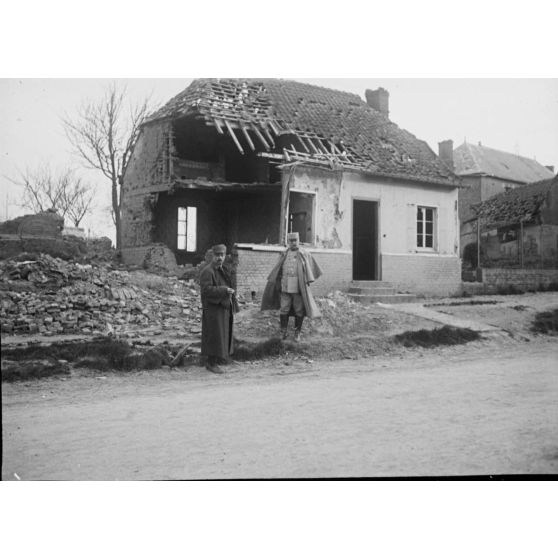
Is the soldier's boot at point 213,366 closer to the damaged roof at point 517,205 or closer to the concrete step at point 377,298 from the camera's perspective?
the concrete step at point 377,298

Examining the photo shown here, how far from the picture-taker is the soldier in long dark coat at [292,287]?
878cm

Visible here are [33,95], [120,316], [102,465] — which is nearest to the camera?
[102,465]

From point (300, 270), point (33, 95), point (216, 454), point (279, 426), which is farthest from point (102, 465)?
point (300, 270)

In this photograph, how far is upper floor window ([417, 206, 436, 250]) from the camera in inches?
586

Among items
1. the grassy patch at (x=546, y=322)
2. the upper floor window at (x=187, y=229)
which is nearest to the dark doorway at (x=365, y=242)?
the upper floor window at (x=187, y=229)

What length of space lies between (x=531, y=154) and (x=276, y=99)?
856 centimetres

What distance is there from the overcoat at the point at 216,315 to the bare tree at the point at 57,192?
174 centimetres

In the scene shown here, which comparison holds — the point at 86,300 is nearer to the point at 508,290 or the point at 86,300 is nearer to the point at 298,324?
the point at 298,324

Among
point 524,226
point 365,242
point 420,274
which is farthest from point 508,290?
point 365,242

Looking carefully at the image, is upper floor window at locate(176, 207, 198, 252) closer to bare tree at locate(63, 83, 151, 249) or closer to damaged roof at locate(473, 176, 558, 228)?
bare tree at locate(63, 83, 151, 249)

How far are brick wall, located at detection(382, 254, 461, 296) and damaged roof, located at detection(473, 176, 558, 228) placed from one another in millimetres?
1868

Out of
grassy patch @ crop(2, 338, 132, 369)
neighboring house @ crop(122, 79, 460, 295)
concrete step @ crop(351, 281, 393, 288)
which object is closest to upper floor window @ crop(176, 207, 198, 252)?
neighboring house @ crop(122, 79, 460, 295)

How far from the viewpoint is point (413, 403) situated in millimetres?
5562

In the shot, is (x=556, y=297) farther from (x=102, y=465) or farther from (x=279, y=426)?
(x=102, y=465)
